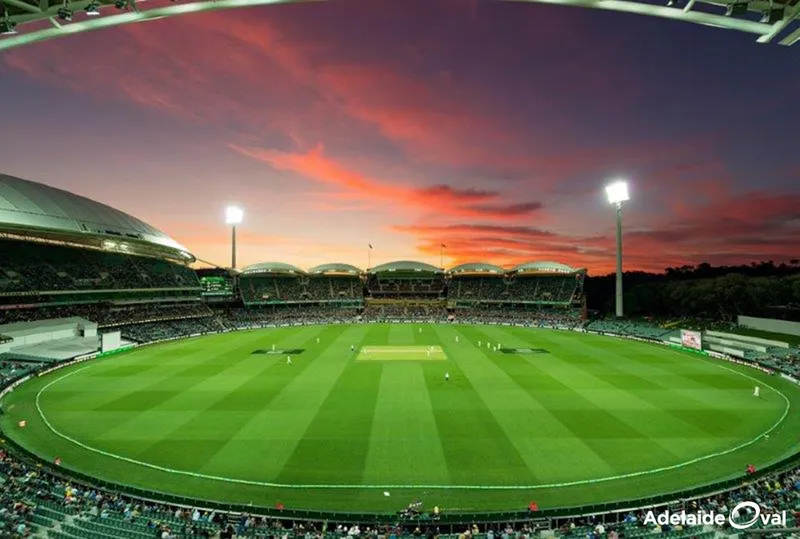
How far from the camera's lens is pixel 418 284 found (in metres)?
104

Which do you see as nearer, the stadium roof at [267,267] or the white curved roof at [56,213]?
the white curved roof at [56,213]

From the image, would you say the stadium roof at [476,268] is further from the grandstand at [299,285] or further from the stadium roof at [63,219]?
the stadium roof at [63,219]

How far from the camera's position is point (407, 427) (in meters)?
25.3

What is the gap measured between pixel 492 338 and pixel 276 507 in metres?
47.7

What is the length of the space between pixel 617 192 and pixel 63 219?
75.2 m

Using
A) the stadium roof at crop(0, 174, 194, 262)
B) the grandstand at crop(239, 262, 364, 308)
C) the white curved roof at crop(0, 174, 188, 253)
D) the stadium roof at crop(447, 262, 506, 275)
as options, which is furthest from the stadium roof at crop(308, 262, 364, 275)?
the white curved roof at crop(0, 174, 188, 253)

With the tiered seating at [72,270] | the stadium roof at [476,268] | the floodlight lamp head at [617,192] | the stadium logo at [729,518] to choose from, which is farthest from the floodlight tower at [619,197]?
the tiered seating at [72,270]

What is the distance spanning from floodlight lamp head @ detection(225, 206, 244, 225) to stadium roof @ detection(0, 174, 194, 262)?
54.7ft

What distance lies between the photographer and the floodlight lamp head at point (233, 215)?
8400cm

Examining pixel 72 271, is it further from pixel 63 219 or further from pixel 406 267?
pixel 406 267

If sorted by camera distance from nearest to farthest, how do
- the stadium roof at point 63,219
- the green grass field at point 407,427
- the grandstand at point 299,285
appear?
the green grass field at point 407,427 → the stadium roof at point 63,219 → the grandstand at point 299,285

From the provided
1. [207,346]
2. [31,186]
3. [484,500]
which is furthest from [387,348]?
[31,186]

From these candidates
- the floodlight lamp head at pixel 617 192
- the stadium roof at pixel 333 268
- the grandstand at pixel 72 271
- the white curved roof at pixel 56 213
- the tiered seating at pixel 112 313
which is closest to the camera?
the white curved roof at pixel 56 213

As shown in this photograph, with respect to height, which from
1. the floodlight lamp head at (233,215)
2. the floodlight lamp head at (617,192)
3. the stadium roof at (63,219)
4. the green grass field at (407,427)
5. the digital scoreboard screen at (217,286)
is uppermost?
the floodlight lamp head at (617,192)
